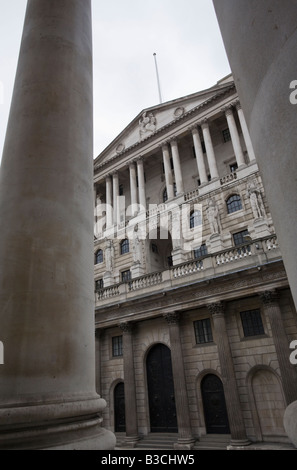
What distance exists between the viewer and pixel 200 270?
2266 cm

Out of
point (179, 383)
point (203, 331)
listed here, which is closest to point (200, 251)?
point (203, 331)

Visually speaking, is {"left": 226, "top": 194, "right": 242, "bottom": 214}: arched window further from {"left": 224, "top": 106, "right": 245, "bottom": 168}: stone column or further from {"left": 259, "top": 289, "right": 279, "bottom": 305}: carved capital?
{"left": 259, "top": 289, "right": 279, "bottom": 305}: carved capital

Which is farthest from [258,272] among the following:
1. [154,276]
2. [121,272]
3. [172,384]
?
[121,272]

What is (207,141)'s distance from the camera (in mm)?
30766

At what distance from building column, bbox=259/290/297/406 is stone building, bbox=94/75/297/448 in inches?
2.3

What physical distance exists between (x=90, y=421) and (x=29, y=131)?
3.54 meters

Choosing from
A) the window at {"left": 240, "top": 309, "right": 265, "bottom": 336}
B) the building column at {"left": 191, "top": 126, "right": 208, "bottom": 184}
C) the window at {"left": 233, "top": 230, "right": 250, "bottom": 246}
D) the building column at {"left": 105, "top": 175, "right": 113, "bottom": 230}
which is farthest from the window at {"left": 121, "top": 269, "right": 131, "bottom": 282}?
the window at {"left": 240, "top": 309, "right": 265, "bottom": 336}

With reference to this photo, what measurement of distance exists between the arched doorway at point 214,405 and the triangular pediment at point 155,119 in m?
25.6

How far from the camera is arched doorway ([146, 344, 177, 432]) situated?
73.1 feet

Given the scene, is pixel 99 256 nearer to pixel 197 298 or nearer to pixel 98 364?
pixel 98 364

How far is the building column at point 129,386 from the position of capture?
22109 mm

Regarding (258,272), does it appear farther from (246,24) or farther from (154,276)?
(246,24)

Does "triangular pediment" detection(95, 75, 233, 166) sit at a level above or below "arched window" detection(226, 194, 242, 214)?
above

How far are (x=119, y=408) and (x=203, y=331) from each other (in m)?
9.70
